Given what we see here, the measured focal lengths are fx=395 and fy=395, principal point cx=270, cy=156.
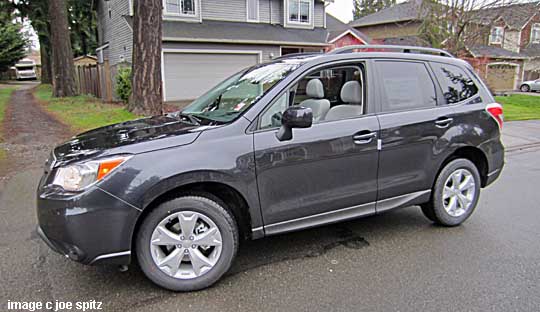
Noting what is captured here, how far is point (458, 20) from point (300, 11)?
30.0 feet

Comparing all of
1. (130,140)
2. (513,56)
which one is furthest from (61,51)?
(513,56)

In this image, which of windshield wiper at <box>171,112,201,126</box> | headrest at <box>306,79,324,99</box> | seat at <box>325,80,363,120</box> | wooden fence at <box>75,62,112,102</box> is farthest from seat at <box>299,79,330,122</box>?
wooden fence at <box>75,62,112,102</box>

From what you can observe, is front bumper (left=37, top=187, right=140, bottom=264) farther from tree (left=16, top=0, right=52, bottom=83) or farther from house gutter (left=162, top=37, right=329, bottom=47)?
tree (left=16, top=0, right=52, bottom=83)

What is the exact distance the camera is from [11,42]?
3556cm

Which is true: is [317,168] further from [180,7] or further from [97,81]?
[97,81]

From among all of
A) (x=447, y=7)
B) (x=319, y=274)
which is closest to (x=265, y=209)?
(x=319, y=274)

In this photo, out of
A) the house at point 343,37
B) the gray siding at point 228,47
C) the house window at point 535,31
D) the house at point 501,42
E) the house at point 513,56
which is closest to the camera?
the gray siding at point 228,47

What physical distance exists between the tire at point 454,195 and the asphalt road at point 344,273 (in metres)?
0.14

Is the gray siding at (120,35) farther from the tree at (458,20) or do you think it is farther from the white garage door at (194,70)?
the tree at (458,20)

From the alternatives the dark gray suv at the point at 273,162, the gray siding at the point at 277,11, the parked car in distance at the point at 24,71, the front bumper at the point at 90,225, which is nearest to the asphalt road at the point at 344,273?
the dark gray suv at the point at 273,162

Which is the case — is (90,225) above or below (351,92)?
below

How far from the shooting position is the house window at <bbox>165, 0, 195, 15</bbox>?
18812 millimetres

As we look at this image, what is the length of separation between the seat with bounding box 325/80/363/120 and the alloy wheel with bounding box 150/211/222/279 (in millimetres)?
1490

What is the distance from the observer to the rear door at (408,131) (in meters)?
3.74
